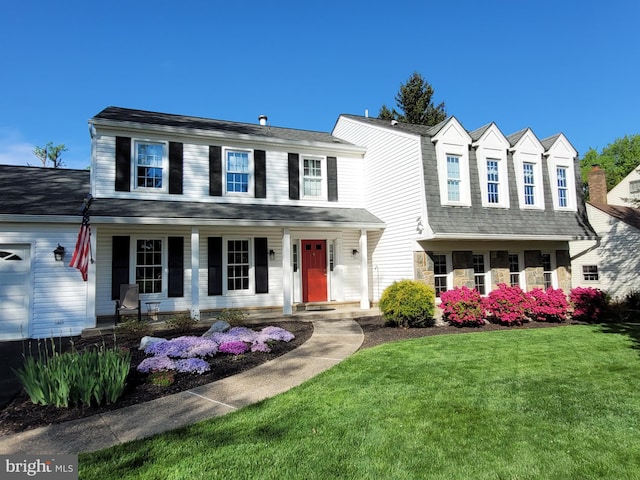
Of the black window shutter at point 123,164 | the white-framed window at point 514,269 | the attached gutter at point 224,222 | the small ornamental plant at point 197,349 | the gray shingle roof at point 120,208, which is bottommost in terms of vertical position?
the small ornamental plant at point 197,349

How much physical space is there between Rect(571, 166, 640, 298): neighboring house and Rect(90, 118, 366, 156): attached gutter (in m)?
11.3

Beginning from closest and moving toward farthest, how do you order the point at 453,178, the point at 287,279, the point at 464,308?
1. the point at 464,308
2. the point at 287,279
3. the point at 453,178

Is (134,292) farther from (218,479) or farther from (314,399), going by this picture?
(218,479)

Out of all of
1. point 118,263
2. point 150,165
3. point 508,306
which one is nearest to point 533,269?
point 508,306

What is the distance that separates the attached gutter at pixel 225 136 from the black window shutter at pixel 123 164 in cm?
32

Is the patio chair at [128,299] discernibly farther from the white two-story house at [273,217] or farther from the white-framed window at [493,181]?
the white-framed window at [493,181]

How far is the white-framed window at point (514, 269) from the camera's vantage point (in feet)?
41.4

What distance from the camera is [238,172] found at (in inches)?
481

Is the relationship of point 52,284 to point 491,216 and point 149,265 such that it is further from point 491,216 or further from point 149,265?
point 491,216

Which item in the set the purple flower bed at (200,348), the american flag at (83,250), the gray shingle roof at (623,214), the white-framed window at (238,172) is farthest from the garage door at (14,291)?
the gray shingle roof at (623,214)

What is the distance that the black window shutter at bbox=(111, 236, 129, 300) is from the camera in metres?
10.5

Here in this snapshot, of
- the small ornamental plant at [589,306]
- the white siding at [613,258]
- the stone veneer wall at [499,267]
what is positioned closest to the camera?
the small ornamental plant at [589,306]

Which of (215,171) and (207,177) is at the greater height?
(215,171)

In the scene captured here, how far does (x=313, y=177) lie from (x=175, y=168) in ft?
15.0
